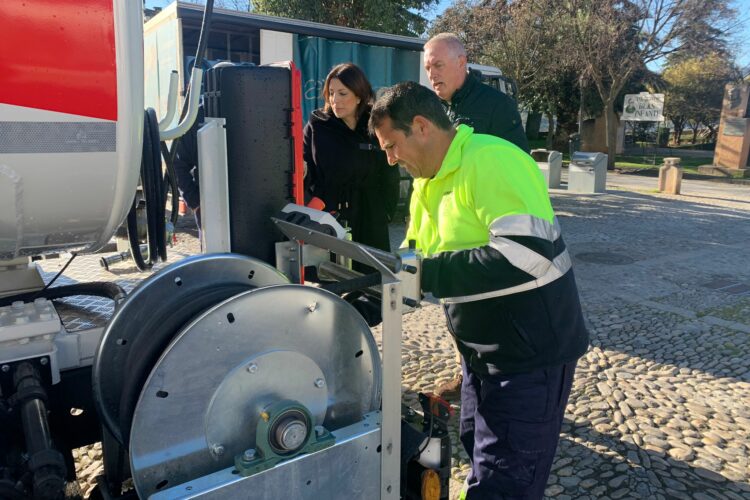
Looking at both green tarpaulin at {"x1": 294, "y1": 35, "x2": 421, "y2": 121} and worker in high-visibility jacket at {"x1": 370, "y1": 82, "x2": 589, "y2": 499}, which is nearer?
worker in high-visibility jacket at {"x1": 370, "y1": 82, "x2": 589, "y2": 499}

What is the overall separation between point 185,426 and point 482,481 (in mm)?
1039

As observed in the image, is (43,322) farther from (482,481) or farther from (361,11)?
(361,11)

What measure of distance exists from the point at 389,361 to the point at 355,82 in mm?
2088

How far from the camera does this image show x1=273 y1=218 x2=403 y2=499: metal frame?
1557mm

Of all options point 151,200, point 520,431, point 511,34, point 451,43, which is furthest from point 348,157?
point 511,34

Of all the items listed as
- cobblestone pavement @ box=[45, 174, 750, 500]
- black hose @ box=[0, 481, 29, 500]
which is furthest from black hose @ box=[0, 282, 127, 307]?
cobblestone pavement @ box=[45, 174, 750, 500]

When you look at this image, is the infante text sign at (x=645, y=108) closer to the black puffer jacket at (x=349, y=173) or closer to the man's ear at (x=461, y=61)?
the man's ear at (x=461, y=61)

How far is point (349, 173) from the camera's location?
3.40 meters

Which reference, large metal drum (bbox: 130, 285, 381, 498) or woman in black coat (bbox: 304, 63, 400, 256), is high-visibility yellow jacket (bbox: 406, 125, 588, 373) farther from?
woman in black coat (bbox: 304, 63, 400, 256)

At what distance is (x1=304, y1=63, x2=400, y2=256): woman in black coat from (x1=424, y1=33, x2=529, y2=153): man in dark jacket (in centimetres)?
43

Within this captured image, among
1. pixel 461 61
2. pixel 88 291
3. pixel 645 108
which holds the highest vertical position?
pixel 645 108

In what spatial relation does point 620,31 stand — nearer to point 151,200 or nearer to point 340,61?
point 340,61

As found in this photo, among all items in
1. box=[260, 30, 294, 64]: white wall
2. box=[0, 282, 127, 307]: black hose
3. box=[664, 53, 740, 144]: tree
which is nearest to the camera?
box=[0, 282, 127, 307]: black hose

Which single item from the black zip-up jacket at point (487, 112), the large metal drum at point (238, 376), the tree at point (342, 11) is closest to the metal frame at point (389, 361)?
the large metal drum at point (238, 376)
